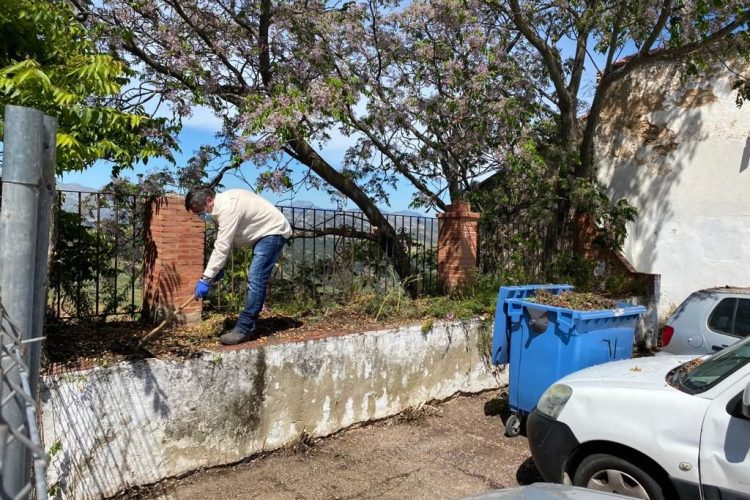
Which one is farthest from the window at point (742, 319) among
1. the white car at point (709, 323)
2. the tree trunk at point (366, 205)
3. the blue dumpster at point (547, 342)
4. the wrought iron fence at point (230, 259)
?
the tree trunk at point (366, 205)

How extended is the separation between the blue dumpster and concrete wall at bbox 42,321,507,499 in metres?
0.85

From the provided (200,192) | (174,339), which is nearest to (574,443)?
(174,339)

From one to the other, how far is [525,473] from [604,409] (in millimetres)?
1506

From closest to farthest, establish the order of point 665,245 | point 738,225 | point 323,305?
point 323,305, point 738,225, point 665,245

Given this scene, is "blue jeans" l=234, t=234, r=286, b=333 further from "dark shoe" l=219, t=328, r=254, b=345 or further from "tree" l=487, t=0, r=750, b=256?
"tree" l=487, t=0, r=750, b=256

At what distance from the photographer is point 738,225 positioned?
35.9 ft

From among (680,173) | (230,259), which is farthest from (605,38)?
(230,259)

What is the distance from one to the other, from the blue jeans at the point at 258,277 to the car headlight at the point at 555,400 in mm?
2594

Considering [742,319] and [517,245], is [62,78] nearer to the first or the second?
[742,319]

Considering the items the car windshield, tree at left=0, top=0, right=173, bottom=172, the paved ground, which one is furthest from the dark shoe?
the car windshield

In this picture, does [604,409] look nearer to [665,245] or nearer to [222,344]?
[222,344]

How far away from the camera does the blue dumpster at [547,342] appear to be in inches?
214

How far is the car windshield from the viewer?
3555 mm

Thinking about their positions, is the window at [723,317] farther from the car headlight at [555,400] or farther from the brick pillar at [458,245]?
the car headlight at [555,400]
